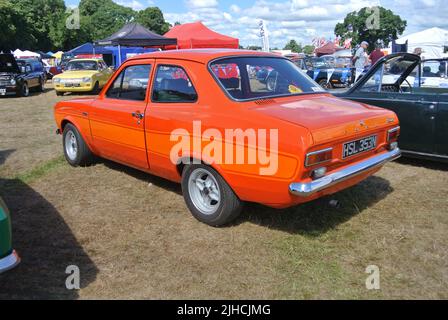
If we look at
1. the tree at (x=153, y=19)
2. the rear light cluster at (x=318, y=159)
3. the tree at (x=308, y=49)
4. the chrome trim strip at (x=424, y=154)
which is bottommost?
the chrome trim strip at (x=424, y=154)

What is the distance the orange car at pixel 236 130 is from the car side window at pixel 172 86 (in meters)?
0.01

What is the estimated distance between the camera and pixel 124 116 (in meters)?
4.54

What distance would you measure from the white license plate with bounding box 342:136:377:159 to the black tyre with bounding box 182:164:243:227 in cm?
99

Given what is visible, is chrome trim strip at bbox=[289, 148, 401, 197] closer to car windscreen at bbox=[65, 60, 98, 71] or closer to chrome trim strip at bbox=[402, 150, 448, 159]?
chrome trim strip at bbox=[402, 150, 448, 159]

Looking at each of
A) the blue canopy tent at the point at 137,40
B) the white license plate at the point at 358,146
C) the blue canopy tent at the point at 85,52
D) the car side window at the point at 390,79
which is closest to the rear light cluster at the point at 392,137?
the white license plate at the point at 358,146

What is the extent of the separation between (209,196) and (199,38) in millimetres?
17487

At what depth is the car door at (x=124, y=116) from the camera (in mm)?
4398

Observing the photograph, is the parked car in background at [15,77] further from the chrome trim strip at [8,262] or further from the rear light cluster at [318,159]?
the rear light cluster at [318,159]

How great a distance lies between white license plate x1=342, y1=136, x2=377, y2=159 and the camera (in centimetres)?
346

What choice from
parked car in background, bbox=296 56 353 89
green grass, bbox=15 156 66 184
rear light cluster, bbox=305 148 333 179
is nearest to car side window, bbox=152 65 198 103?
rear light cluster, bbox=305 148 333 179

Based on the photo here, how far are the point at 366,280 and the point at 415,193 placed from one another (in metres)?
2.11
